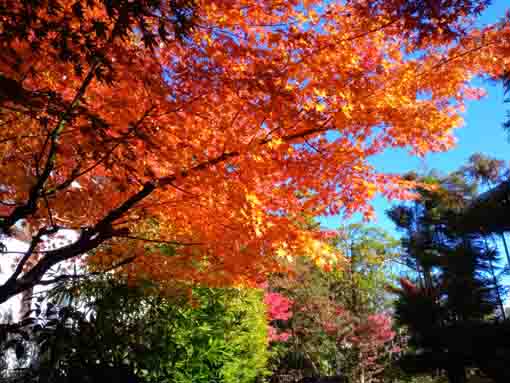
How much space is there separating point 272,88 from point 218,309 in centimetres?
592

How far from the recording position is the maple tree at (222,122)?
332 centimetres

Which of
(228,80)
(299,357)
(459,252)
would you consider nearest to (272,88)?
(228,80)

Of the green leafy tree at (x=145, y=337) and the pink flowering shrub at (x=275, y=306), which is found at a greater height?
the pink flowering shrub at (x=275, y=306)

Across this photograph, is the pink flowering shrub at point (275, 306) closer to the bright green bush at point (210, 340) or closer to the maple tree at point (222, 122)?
the bright green bush at point (210, 340)

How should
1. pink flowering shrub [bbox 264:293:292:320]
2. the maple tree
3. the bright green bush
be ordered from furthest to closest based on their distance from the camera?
pink flowering shrub [bbox 264:293:292:320], the bright green bush, the maple tree

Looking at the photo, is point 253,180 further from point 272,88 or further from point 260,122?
point 272,88

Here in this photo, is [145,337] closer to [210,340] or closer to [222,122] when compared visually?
[210,340]

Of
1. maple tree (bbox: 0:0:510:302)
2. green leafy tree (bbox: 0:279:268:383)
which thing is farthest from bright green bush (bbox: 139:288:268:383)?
maple tree (bbox: 0:0:510:302)

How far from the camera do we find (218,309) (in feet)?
26.5

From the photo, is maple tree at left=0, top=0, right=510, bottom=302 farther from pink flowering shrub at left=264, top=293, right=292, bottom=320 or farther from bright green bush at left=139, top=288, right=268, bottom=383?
pink flowering shrub at left=264, top=293, right=292, bottom=320

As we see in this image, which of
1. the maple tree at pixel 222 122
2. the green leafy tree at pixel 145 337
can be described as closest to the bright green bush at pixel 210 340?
the green leafy tree at pixel 145 337

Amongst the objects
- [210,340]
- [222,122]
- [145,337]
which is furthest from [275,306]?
[222,122]

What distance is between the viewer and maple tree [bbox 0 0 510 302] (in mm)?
3324

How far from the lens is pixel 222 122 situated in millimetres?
3869
